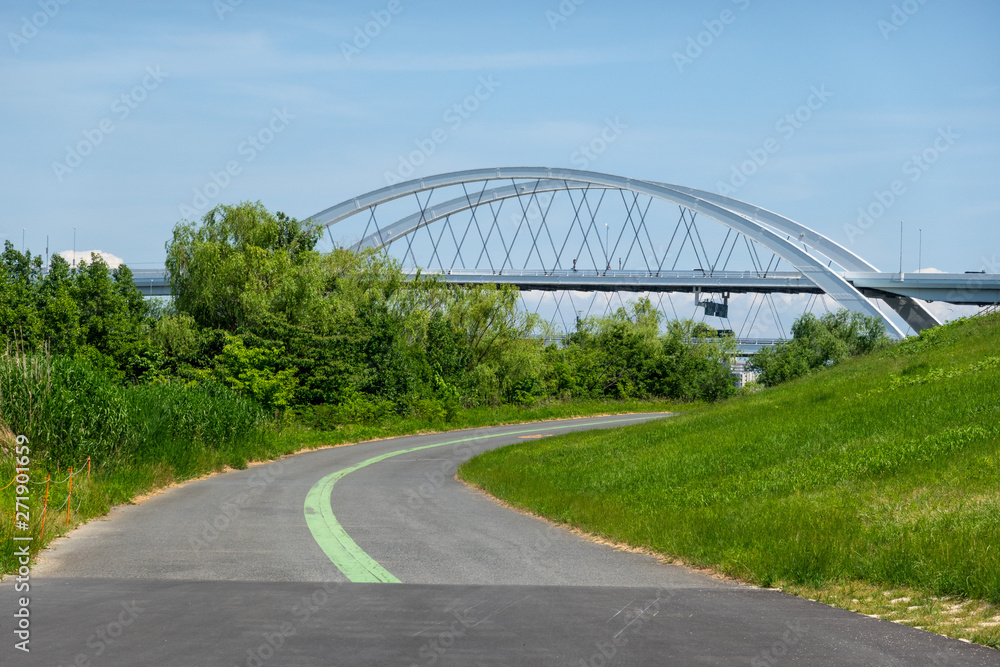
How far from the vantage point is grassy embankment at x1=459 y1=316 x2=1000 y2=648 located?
26.8ft

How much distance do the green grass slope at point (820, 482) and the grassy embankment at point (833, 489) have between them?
0.03 m

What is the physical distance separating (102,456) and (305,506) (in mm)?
4554

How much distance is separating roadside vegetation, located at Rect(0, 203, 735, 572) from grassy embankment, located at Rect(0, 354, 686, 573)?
0.26 feet

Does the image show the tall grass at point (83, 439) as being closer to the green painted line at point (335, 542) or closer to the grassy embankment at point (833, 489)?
the green painted line at point (335, 542)

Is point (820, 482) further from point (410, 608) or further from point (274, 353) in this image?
point (274, 353)

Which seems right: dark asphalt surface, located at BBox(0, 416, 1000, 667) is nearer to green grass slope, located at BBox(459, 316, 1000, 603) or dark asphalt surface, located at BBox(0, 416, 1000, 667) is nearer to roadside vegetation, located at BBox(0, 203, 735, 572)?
green grass slope, located at BBox(459, 316, 1000, 603)

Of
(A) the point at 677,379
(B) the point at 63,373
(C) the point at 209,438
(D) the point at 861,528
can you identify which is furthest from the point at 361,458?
(A) the point at 677,379

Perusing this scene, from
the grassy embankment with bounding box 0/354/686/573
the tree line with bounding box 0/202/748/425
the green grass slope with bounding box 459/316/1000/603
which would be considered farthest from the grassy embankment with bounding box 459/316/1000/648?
the tree line with bounding box 0/202/748/425

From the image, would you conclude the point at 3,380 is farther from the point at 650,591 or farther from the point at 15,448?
the point at 650,591

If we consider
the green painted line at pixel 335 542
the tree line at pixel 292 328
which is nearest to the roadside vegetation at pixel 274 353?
the tree line at pixel 292 328

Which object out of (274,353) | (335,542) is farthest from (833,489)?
(274,353)

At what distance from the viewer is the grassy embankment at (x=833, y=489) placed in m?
8.16

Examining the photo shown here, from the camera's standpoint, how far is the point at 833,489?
1232 centimetres

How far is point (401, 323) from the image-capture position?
151ft
